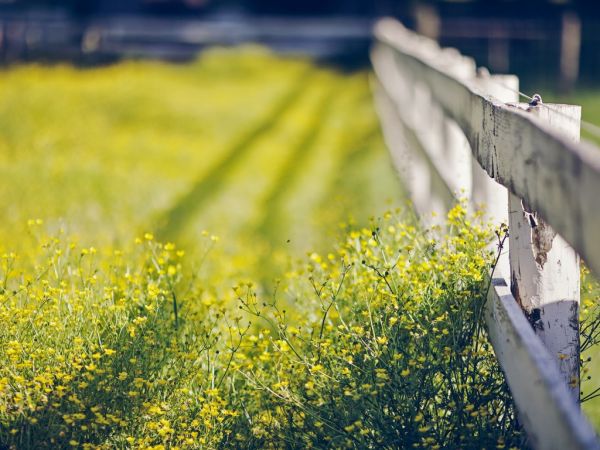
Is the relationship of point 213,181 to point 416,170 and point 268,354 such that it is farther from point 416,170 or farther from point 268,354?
point 268,354

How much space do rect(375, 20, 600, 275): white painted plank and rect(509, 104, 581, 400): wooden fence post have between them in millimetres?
135

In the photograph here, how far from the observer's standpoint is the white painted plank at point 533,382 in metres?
2.39

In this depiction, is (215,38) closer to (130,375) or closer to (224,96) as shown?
(224,96)

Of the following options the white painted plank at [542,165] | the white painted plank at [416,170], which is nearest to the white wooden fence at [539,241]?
the white painted plank at [542,165]

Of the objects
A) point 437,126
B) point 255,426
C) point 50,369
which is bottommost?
point 255,426

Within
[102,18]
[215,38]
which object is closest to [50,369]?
[215,38]

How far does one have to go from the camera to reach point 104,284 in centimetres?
416

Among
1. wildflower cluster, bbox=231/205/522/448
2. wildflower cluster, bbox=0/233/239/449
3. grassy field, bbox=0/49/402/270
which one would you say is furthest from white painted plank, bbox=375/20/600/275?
grassy field, bbox=0/49/402/270

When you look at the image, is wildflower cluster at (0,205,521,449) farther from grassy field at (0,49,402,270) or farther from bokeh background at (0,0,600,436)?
grassy field at (0,49,402,270)

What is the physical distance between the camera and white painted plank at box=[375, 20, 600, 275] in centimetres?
244

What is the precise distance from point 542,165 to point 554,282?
53cm

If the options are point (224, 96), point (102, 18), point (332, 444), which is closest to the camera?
point (332, 444)

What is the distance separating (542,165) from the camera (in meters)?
2.83

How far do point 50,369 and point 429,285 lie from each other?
4.42ft
